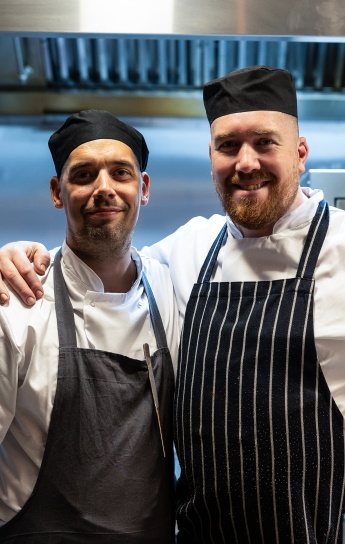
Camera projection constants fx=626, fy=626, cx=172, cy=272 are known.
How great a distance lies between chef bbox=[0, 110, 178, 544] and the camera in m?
1.22

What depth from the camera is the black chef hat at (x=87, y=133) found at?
140 centimetres

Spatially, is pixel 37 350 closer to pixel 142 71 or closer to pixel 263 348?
pixel 263 348

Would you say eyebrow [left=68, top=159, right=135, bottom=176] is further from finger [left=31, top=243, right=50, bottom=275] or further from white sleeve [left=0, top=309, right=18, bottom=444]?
white sleeve [left=0, top=309, right=18, bottom=444]

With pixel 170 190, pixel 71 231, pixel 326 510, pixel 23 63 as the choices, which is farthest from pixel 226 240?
pixel 23 63

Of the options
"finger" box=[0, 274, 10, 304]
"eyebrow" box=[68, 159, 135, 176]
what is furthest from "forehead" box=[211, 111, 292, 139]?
"finger" box=[0, 274, 10, 304]

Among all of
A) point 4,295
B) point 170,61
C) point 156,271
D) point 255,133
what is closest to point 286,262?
point 255,133

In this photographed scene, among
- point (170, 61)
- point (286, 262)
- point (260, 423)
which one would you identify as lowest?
point (260, 423)

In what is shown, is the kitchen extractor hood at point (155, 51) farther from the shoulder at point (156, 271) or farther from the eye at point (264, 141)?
the shoulder at point (156, 271)

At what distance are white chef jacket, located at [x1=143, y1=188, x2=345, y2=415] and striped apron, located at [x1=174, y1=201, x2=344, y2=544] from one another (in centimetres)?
2

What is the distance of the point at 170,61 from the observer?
164 cm

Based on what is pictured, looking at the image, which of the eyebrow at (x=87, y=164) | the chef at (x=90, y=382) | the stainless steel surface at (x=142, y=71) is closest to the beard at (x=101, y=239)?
the chef at (x=90, y=382)

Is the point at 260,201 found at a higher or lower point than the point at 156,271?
higher

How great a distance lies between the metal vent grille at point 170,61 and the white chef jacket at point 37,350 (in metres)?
0.57

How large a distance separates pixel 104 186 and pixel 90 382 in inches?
16.2
